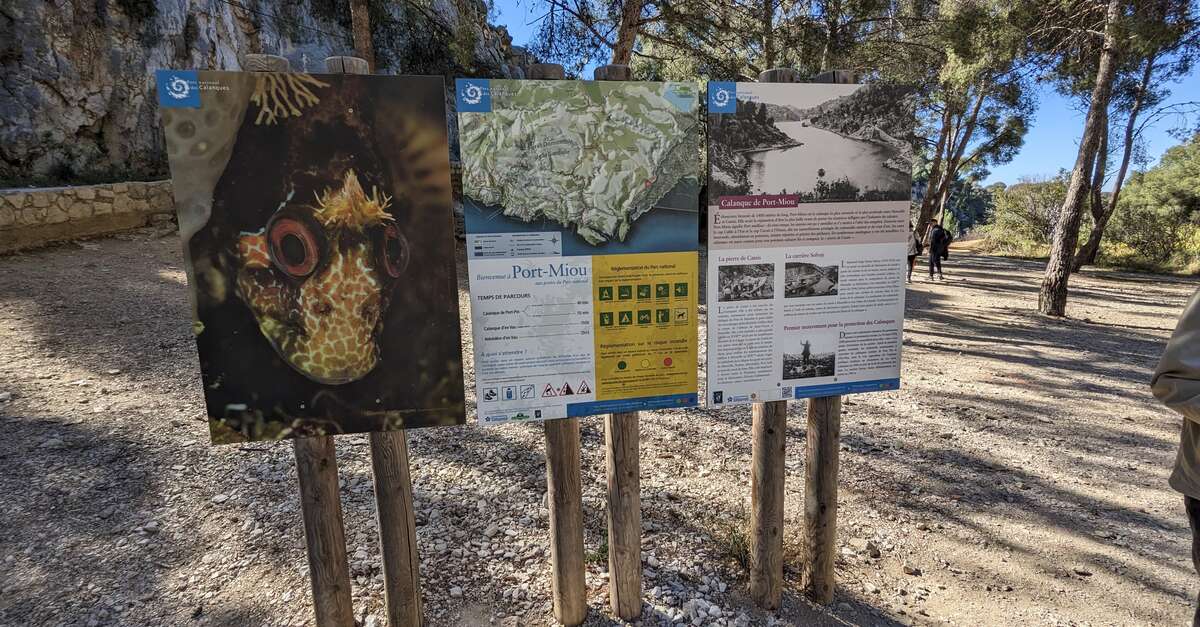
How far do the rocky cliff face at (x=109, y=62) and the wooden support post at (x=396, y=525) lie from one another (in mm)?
6121

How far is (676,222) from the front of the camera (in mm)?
2184

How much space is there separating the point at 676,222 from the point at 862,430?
329cm

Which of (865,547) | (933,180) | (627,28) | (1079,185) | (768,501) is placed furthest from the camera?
(933,180)

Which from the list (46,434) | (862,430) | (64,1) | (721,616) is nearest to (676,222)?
(721,616)

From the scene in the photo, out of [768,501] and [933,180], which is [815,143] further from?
[933,180]

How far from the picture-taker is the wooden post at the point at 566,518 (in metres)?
2.35

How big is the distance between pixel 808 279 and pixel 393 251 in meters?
1.54

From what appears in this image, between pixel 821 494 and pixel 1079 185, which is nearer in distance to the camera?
pixel 821 494

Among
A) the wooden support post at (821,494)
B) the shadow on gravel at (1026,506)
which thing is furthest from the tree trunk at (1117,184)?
the wooden support post at (821,494)

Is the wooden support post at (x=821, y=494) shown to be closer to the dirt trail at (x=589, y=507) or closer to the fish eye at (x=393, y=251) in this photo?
the dirt trail at (x=589, y=507)

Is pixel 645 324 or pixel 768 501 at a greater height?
pixel 645 324

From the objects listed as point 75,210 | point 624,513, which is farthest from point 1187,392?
point 75,210

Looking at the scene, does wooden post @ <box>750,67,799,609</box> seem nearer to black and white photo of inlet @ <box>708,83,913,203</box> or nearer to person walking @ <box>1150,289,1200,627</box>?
black and white photo of inlet @ <box>708,83,913,203</box>

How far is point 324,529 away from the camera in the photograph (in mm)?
2199
